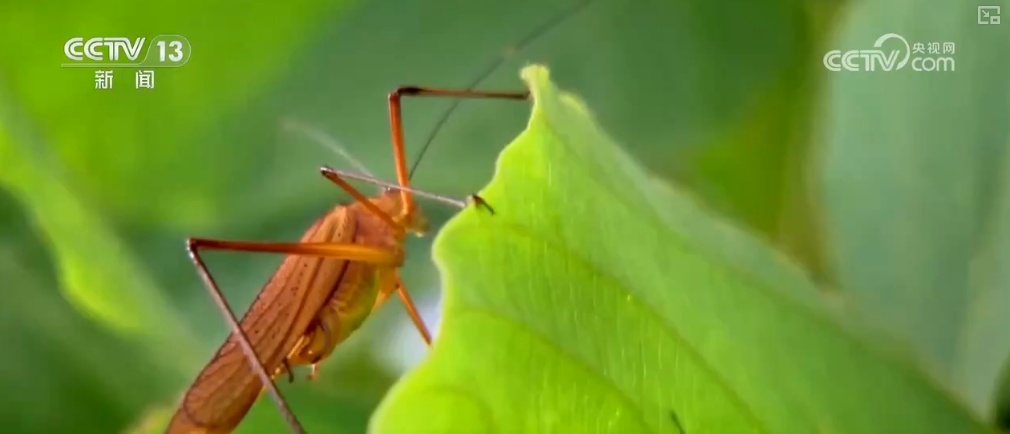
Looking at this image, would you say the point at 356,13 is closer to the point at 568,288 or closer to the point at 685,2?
the point at 685,2

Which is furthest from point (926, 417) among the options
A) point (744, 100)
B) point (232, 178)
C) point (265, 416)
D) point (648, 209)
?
point (232, 178)

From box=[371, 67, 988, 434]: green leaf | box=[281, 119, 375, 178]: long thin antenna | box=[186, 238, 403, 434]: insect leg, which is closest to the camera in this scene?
box=[371, 67, 988, 434]: green leaf

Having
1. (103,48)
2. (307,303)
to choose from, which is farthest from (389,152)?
(103,48)

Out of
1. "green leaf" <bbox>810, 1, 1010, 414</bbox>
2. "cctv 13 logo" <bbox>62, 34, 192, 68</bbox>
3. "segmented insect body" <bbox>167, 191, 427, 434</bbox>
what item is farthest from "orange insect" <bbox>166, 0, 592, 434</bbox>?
"green leaf" <bbox>810, 1, 1010, 414</bbox>

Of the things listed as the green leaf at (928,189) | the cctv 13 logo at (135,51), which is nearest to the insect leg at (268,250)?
the cctv 13 logo at (135,51)

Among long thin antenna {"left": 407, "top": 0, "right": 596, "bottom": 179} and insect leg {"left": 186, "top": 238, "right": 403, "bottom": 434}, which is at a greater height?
long thin antenna {"left": 407, "top": 0, "right": 596, "bottom": 179}

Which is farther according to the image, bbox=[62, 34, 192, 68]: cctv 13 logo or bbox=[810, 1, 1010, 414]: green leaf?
bbox=[62, 34, 192, 68]: cctv 13 logo

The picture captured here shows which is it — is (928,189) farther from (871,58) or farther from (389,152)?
(389,152)

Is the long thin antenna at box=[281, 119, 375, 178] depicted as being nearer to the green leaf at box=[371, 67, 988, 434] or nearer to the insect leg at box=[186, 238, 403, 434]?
the insect leg at box=[186, 238, 403, 434]
